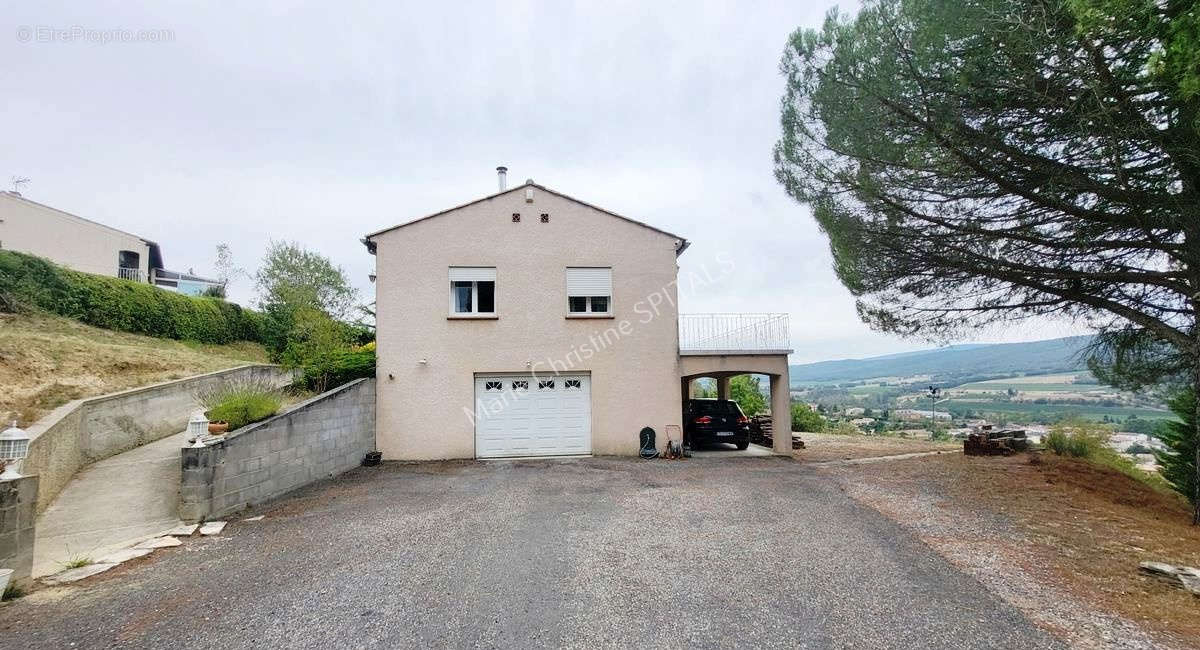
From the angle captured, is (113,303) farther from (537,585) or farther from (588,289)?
(537,585)

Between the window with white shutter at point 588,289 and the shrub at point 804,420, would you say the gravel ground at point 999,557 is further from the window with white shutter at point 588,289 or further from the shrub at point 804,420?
the shrub at point 804,420

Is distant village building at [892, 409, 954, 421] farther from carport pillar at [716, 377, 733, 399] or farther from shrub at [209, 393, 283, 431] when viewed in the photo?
shrub at [209, 393, 283, 431]

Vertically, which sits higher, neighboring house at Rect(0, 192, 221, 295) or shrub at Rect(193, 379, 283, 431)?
neighboring house at Rect(0, 192, 221, 295)

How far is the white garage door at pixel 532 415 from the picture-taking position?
11.4 meters

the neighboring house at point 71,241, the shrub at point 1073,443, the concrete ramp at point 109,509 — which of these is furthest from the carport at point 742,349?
the neighboring house at point 71,241

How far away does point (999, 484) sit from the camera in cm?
842

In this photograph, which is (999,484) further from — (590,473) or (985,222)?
(590,473)

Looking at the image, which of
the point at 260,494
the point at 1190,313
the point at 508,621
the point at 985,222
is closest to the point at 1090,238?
the point at 985,222

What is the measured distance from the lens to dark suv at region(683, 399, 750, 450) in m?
13.4

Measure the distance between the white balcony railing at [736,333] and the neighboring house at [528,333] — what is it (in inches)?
3.2

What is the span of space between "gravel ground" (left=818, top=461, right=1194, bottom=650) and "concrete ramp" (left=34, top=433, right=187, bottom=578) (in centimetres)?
855

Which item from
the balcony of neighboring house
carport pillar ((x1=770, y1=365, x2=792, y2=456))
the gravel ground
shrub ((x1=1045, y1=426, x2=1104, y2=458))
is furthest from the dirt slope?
the balcony of neighboring house

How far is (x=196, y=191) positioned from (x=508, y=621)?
1865 centimetres

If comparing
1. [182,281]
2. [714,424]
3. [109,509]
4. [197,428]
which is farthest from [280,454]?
[182,281]
